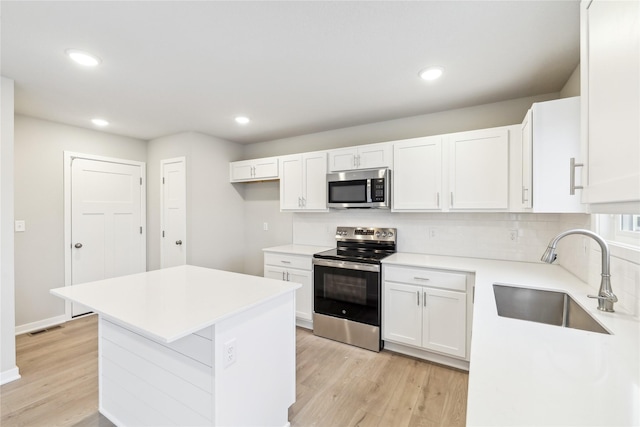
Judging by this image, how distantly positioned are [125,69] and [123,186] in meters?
2.49

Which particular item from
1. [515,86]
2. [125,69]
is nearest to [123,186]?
[125,69]

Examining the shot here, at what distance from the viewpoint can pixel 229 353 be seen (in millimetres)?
1421

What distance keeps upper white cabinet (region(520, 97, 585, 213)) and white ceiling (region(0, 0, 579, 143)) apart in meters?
0.42

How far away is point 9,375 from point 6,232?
1184 millimetres

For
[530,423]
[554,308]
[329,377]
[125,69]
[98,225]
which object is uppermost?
[125,69]

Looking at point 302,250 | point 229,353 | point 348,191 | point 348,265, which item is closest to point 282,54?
point 348,191

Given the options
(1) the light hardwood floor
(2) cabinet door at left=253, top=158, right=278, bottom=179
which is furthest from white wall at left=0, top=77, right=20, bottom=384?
(2) cabinet door at left=253, top=158, right=278, bottom=179

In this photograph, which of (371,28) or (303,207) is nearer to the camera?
(371,28)

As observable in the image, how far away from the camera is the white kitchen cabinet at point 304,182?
349 centimetres

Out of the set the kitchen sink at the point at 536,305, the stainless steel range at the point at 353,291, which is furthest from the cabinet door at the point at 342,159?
the kitchen sink at the point at 536,305

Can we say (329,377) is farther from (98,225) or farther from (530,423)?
(98,225)

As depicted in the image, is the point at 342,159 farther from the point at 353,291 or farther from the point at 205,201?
the point at 205,201

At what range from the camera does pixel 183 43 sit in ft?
6.02

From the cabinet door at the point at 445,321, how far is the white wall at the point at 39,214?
4.27 metres
